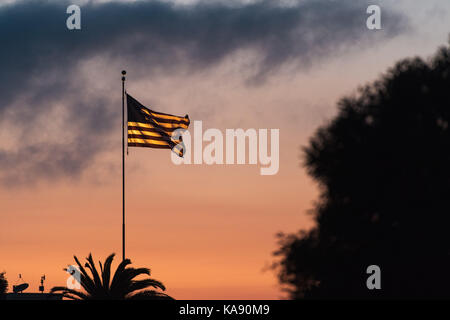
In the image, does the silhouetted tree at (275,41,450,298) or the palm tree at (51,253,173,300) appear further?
the palm tree at (51,253,173,300)

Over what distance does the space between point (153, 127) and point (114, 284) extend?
13.4 meters

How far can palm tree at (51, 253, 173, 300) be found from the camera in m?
50.3

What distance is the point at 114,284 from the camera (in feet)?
167

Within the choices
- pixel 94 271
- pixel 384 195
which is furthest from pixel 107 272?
pixel 384 195

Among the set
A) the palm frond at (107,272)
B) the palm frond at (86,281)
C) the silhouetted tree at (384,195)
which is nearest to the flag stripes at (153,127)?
the silhouetted tree at (384,195)

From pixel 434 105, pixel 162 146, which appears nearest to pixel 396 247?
pixel 434 105

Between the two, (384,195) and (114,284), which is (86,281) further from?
(384,195)

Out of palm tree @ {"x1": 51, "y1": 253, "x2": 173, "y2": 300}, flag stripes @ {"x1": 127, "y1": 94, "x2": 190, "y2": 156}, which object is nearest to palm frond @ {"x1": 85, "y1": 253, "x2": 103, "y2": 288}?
palm tree @ {"x1": 51, "y1": 253, "x2": 173, "y2": 300}

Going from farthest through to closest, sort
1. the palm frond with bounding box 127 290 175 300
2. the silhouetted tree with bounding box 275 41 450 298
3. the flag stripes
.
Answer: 1. the palm frond with bounding box 127 290 175 300
2. the flag stripes
3. the silhouetted tree with bounding box 275 41 450 298

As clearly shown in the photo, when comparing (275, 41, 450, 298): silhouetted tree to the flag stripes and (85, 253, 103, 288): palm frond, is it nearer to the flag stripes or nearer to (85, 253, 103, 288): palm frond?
the flag stripes

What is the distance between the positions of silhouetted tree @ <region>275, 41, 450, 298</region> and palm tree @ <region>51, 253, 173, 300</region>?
1660 cm

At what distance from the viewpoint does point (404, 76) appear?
35312mm
